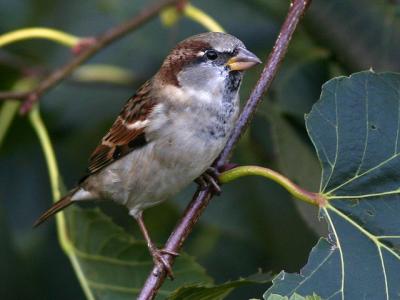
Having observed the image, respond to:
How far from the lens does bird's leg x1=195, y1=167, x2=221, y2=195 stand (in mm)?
2152

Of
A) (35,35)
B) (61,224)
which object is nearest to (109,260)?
(61,224)

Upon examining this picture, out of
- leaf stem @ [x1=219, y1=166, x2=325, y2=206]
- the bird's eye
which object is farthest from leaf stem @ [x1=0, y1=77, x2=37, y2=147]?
leaf stem @ [x1=219, y1=166, x2=325, y2=206]

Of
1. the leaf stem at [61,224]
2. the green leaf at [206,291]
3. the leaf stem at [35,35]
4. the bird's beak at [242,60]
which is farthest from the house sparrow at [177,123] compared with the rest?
the green leaf at [206,291]

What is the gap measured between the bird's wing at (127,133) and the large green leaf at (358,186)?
761mm

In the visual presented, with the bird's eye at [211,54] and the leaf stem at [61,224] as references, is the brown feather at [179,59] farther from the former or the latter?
the leaf stem at [61,224]

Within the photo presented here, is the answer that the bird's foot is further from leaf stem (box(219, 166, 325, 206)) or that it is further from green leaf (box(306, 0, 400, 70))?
green leaf (box(306, 0, 400, 70))

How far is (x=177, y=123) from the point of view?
8.20 ft

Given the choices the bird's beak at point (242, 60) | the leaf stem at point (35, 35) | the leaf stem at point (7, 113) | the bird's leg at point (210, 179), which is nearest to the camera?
the bird's leg at point (210, 179)

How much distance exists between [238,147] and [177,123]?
18.4 inches

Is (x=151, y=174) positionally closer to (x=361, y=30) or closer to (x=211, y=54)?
(x=211, y=54)

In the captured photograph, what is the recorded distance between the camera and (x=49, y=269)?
127 inches

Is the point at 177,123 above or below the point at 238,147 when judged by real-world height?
above

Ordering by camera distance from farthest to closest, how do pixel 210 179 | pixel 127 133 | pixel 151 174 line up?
pixel 127 133 → pixel 151 174 → pixel 210 179

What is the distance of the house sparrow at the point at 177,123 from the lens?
2.43 metres
